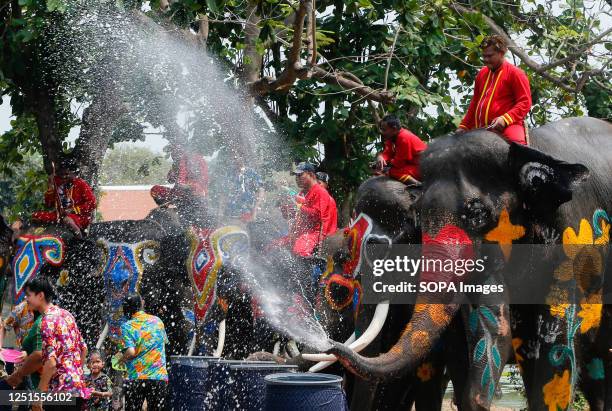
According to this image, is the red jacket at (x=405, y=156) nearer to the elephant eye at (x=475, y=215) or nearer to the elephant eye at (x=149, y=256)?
the elephant eye at (x=475, y=215)

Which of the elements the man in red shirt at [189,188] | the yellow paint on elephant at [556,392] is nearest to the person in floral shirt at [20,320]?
the man in red shirt at [189,188]

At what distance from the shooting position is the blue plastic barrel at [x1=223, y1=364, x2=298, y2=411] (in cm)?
608

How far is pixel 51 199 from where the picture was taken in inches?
423

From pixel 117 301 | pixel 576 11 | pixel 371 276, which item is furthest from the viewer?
pixel 576 11

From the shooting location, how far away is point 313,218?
29.3 feet

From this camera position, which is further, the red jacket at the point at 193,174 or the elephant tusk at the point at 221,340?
the red jacket at the point at 193,174

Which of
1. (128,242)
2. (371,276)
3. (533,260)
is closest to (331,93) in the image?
(128,242)

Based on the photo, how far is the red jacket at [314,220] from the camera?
8891 millimetres

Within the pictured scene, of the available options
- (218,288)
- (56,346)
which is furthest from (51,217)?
(56,346)

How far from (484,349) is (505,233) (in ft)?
2.29

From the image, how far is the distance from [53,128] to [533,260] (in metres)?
7.39

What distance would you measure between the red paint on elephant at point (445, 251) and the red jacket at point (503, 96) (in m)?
0.90

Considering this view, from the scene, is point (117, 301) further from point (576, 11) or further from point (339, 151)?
point (576, 11)

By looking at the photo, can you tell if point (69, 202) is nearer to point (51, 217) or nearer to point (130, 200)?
point (51, 217)
